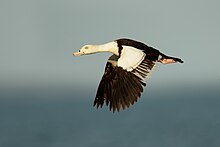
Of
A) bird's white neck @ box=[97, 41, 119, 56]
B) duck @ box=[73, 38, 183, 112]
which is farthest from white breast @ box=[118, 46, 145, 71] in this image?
bird's white neck @ box=[97, 41, 119, 56]

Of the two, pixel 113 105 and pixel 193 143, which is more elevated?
pixel 113 105

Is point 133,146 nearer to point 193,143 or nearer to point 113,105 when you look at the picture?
point 193,143

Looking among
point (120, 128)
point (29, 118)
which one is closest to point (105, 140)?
point (120, 128)

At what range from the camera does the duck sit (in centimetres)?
2212

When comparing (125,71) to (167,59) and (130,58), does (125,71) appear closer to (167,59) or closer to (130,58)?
(130,58)

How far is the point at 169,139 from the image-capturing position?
241 ft

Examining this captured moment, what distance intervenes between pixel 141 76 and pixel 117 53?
1651 millimetres

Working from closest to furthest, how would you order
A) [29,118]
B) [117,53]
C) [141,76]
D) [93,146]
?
[141,76] → [117,53] → [93,146] → [29,118]

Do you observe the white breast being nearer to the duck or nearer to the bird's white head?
the duck

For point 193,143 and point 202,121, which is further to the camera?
point 202,121

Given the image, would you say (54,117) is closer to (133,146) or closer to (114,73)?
(133,146)

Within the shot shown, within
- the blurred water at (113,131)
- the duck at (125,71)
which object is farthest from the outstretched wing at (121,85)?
the blurred water at (113,131)

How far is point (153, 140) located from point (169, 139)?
125cm

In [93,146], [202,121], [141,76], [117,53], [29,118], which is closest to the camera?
[141,76]
